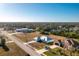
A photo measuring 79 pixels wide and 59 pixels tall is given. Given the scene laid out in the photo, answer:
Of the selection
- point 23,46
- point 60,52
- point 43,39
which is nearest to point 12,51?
point 23,46

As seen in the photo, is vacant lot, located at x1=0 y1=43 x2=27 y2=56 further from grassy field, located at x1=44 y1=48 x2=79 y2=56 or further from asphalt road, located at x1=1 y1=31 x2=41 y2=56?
grassy field, located at x1=44 y1=48 x2=79 y2=56

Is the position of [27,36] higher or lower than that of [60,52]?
higher

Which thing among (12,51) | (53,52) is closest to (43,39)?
(53,52)

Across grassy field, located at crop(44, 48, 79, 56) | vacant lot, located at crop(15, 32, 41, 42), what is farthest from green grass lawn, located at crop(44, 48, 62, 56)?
vacant lot, located at crop(15, 32, 41, 42)

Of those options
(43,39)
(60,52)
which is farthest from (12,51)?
(60,52)

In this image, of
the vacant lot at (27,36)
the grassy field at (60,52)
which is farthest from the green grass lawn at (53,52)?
the vacant lot at (27,36)

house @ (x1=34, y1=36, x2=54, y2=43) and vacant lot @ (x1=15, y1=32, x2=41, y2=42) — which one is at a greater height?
vacant lot @ (x1=15, y1=32, x2=41, y2=42)

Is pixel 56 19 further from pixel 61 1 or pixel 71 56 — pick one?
pixel 71 56

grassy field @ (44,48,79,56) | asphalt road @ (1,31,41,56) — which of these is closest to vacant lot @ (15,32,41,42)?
asphalt road @ (1,31,41,56)

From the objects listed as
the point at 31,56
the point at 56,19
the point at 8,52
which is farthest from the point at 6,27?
the point at 56,19

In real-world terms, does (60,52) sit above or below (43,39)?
below

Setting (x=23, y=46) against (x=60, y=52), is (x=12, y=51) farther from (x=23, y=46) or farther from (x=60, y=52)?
(x=60, y=52)

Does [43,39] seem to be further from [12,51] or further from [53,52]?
[12,51]
